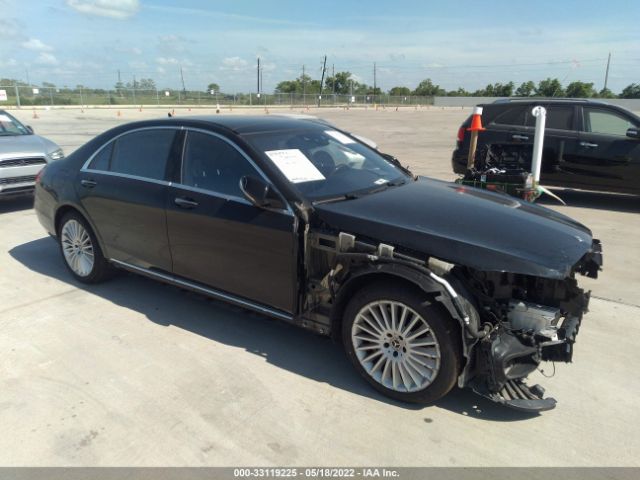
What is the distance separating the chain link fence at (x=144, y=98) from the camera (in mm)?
44375

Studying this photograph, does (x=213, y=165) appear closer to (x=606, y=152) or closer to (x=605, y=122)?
(x=606, y=152)

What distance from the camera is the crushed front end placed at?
2.85m

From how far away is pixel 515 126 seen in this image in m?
8.61

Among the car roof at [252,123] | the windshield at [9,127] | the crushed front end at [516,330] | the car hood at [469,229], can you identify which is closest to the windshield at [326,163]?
the car roof at [252,123]

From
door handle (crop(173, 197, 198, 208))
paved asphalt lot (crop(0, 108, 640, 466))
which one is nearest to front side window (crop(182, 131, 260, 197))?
door handle (crop(173, 197, 198, 208))

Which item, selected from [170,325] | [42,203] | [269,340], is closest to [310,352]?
[269,340]

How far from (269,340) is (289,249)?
94cm

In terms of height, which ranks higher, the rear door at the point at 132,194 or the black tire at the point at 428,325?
the rear door at the point at 132,194

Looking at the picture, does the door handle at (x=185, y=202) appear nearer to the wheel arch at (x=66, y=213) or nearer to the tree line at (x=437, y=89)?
the wheel arch at (x=66, y=213)

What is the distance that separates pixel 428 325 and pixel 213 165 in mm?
2036

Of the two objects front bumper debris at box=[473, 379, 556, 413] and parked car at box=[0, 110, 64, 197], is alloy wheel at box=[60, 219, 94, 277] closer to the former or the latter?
parked car at box=[0, 110, 64, 197]

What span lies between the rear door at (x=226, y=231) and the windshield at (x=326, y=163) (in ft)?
0.80

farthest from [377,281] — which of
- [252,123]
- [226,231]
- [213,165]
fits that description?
[252,123]

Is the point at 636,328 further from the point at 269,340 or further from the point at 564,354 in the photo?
the point at 269,340
